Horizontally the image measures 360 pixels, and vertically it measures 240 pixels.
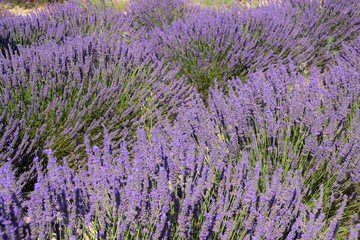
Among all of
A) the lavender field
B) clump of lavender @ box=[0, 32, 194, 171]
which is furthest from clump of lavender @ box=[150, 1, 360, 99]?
clump of lavender @ box=[0, 32, 194, 171]

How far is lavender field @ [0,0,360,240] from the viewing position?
1.49 meters

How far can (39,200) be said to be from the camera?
51.4 inches

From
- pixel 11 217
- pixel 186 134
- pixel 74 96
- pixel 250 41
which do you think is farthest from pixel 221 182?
pixel 250 41

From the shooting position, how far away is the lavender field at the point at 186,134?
1485 millimetres

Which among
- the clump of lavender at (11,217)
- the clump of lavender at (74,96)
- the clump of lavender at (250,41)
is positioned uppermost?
the clump of lavender at (11,217)

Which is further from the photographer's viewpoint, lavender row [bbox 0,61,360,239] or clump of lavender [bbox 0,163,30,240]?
lavender row [bbox 0,61,360,239]

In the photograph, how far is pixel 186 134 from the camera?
2238 millimetres

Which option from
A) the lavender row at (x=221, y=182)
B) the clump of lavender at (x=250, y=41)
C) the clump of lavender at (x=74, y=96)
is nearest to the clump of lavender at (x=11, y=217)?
the lavender row at (x=221, y=182)

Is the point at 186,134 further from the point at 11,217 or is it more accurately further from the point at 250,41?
the point at 250,41

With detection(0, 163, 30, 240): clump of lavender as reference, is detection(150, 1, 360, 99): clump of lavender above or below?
below

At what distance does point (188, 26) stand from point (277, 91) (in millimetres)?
1848

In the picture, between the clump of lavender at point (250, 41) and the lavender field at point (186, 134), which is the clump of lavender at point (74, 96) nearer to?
the lavender field at point (186, 134)

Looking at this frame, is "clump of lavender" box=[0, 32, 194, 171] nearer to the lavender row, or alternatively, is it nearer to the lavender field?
the lavender field

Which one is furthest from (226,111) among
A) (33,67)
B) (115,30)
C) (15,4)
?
(15,4)
